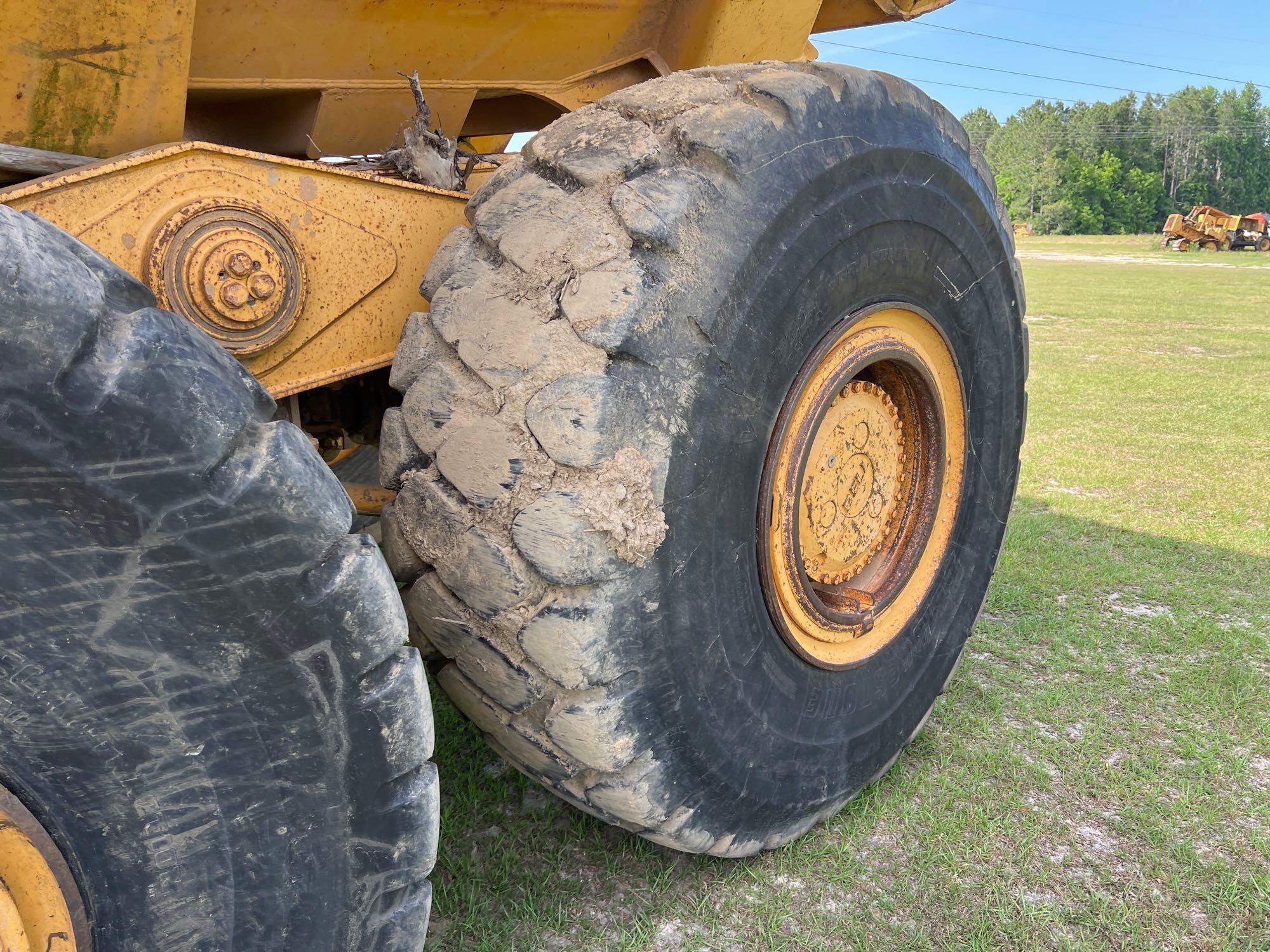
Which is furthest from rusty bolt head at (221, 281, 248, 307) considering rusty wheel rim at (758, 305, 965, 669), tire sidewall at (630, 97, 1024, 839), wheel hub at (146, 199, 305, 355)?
rusty wheel rim at (758, 305, 965, 669)

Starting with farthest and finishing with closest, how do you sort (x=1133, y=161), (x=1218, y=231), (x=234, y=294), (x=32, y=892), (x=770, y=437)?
(x=1133, y=161) < (x=1218, y=231) < (x=770, y=437) < (x=234, y=294) < (x=32, y=892)

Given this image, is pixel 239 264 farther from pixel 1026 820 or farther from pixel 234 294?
pixel 1026 820

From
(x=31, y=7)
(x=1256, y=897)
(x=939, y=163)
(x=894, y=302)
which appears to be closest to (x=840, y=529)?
(x=894, y=302)

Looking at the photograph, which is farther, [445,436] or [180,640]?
[445,436]

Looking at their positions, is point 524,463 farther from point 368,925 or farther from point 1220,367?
point 1220,367

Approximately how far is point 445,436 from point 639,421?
1.05 feet

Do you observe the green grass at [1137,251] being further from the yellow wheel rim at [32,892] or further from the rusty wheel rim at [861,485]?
the yellow wheel rim at [32,892]

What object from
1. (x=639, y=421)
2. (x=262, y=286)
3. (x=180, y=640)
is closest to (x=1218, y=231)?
(x=639, y=421)

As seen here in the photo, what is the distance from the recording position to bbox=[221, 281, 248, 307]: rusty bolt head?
150cm

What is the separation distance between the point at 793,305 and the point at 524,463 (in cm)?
60

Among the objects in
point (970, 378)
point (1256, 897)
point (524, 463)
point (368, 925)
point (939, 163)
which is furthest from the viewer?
point (970, 378)

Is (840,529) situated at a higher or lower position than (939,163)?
lower

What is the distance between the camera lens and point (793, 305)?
1.77 metres

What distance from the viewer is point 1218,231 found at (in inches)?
1439
